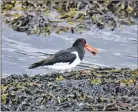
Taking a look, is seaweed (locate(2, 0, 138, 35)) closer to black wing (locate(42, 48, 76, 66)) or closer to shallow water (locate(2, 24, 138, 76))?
shallow water (locate(2, 24, 138, 76))

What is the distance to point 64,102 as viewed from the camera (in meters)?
3.51

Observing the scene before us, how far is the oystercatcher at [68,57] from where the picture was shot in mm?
3908

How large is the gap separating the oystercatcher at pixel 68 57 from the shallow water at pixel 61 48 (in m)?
0.04

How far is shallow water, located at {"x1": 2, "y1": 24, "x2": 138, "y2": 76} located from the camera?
3896 millimetres

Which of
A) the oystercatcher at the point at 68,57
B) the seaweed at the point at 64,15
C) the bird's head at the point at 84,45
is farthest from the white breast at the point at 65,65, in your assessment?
the seaweed at the point at 64,15

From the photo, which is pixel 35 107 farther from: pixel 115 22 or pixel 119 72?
pixel 115 22

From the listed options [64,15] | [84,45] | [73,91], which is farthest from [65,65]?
[64,15]

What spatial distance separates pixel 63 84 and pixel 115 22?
957 millimetres

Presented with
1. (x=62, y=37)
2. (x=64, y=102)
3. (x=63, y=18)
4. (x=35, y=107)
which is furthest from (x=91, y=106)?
(x=63, y=18)

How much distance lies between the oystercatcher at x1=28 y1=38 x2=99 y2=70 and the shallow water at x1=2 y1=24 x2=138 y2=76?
45 mm

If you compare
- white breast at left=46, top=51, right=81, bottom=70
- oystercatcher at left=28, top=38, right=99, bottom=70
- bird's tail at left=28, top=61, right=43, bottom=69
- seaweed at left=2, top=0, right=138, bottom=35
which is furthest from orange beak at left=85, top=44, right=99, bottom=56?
bird's tail at left=28, top=61, right=43, bottom=69

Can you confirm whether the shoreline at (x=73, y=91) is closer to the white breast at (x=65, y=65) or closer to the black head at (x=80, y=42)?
the white breast at (x=65, y=65)

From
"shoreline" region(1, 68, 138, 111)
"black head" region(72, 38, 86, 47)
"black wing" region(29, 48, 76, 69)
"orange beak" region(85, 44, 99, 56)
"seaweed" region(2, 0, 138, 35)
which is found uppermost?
"seaweed" region(2, 0, 138, 35)

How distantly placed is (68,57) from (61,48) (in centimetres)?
10
